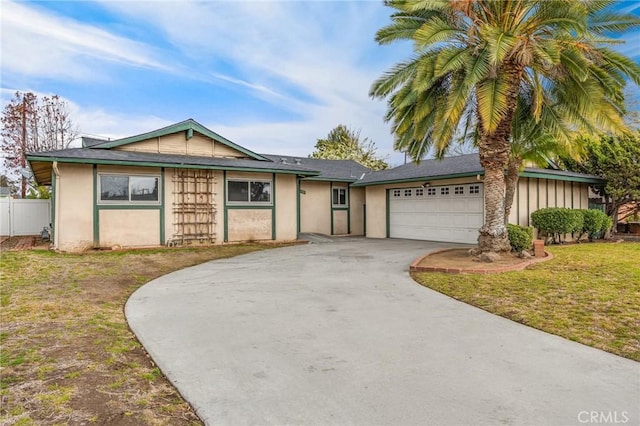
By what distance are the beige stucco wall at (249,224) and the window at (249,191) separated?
42cm

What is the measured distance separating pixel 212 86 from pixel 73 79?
6.91 metres

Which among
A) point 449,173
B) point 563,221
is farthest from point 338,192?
point 563,221

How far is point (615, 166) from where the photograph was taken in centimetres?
1612

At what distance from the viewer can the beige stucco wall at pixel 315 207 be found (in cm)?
1855

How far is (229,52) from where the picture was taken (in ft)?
55.4

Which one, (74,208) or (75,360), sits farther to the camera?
(74,208)

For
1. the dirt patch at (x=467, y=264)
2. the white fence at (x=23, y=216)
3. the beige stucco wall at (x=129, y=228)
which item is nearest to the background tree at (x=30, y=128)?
the white fence at (x=23, y=216)

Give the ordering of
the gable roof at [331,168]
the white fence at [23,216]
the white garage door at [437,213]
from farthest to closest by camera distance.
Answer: the gable roof at [331,168] → the white fence at [23,216] → the white garage door at [437,213]

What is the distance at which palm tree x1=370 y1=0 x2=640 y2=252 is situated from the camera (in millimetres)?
8469

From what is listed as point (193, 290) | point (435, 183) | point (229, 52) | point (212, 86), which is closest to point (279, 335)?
point (193, 290)

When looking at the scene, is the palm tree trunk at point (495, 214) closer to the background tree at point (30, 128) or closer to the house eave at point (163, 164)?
the house eave at point (163, 164)

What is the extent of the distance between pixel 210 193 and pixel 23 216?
413 inches

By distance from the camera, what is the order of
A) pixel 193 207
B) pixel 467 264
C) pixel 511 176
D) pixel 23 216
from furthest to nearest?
pixel 23 216, pixel 193 207, pixel 511 176, pixel 467 264

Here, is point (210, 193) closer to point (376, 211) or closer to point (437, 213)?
point (376, 211)
